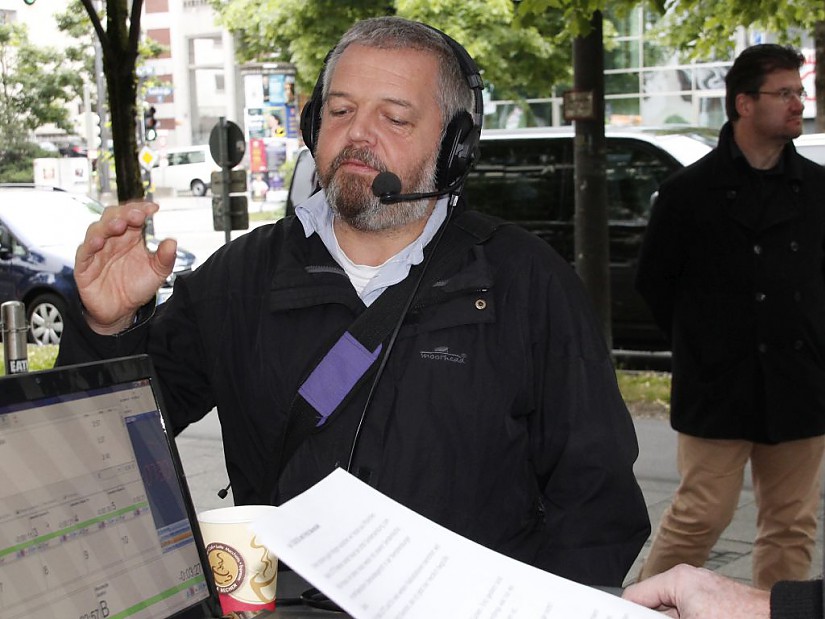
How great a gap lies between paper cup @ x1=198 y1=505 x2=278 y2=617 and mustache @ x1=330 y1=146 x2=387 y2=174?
3.19 ft

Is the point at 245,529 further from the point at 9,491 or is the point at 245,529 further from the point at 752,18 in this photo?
the point at 752,18

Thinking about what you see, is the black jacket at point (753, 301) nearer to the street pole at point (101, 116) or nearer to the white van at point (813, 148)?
the white van at point (813, 148)

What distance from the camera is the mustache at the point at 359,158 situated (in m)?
2.50

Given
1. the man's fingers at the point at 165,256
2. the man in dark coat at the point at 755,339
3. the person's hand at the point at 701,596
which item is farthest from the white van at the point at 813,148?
the person's hand at the point at 701,596

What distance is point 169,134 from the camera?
132 feet

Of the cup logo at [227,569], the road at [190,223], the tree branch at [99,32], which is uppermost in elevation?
the tree branch at [99,32]

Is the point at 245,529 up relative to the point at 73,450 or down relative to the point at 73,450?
down

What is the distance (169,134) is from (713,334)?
123ft

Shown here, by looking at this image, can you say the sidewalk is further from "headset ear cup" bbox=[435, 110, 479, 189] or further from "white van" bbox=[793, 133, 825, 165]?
"white van" bbox=[793, 133, 825, 165]

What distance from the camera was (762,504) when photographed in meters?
4.52

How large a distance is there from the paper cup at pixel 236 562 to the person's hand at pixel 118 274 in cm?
56

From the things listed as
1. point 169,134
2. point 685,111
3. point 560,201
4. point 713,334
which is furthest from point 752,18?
point 169,134

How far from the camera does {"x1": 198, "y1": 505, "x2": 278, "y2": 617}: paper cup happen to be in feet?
5.66

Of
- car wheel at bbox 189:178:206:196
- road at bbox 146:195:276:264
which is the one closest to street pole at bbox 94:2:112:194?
road at bbox 146:195:276:264
